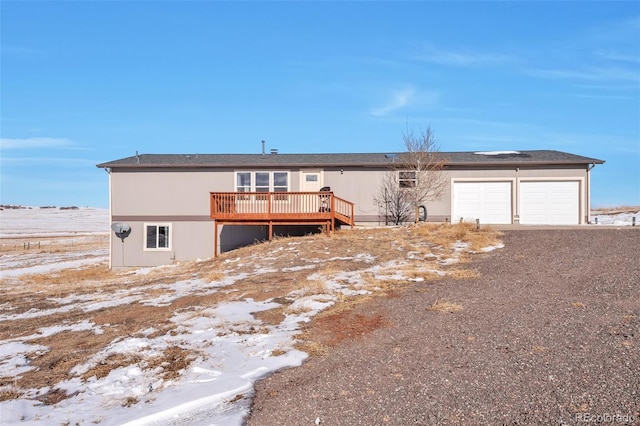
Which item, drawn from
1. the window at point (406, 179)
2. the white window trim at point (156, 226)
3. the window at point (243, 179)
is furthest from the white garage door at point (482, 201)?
the white window trim at point (156, 226)

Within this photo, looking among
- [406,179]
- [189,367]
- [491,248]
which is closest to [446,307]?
[189,367]

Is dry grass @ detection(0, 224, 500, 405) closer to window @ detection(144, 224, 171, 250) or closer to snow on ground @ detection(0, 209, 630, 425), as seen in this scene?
snow on ground @ detection(0, 209, 630, 425)

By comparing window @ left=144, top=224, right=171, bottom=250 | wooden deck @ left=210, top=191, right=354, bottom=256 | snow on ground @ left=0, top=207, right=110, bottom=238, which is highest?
wooden deck @ left=210, top=191, right=354, bottom=256

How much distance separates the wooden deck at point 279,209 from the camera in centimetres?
1856

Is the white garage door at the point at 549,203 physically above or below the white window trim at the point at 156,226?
above

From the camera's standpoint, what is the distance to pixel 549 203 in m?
20.0

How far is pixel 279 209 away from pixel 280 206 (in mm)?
136

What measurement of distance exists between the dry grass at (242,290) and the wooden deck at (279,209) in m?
0.98

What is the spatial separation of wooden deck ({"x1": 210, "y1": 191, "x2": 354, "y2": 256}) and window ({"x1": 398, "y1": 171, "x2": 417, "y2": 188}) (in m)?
2.53

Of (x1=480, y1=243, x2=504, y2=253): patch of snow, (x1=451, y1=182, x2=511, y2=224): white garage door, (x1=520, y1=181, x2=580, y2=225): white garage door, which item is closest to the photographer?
(x1=480, y1=243, x2=504, y2=253): patch of snow

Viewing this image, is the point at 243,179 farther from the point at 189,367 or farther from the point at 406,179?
the point at 189,367

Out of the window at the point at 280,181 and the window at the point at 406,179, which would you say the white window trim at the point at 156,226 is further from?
the window at the point at 406,179

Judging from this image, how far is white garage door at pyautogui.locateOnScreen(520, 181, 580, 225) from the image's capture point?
785 inches

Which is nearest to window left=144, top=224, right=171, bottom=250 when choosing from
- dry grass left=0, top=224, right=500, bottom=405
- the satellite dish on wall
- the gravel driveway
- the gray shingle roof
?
the satellite dish on wall
